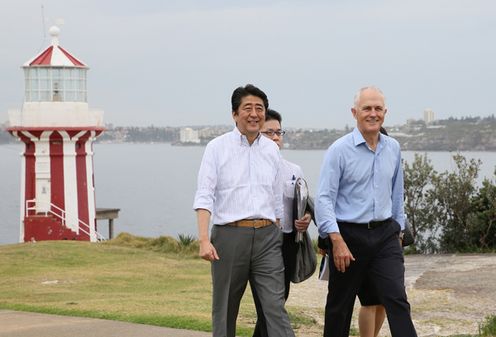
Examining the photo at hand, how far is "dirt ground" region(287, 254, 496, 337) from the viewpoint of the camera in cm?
1037

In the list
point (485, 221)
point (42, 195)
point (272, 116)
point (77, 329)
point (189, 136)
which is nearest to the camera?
point (272, 116)

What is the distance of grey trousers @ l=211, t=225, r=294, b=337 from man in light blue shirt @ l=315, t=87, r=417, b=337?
375mm

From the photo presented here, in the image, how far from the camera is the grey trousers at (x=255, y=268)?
730 centimetres

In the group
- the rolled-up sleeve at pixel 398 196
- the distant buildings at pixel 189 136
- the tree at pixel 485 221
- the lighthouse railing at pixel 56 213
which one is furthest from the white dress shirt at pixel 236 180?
the distant buildings at pixel 189 136

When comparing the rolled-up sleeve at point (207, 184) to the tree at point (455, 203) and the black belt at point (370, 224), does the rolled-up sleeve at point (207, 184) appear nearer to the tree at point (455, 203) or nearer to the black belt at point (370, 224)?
the black belt at point (370, 224)

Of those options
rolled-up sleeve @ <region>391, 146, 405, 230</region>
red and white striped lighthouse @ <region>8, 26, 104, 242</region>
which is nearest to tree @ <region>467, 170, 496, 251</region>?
rolled-up sleeve @ <region>391, 146, 405, 230</region>

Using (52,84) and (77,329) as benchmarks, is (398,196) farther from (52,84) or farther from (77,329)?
(52,84)

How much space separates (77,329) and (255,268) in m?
2.47

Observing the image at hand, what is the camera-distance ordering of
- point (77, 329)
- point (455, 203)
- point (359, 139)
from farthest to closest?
1. point (455, 203)
2. point (77, 329)
3. point (359, 139)

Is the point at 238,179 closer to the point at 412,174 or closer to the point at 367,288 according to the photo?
the point at 367,288

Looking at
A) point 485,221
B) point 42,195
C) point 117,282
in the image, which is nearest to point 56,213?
point 42,195

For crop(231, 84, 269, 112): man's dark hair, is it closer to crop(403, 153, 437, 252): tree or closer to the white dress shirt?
the white dress shirt

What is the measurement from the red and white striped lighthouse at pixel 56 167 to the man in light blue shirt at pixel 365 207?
21.8 m

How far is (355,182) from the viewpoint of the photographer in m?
7.35
